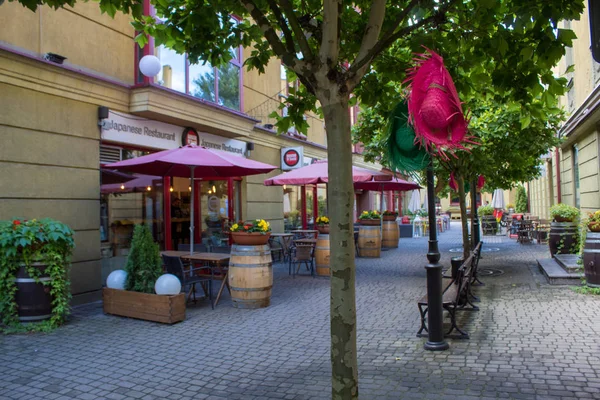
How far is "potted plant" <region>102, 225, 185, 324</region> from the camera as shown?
6418mm

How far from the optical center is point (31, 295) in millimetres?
6090

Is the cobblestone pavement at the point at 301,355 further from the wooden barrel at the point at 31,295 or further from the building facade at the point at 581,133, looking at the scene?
the building facade at the point at 581,133

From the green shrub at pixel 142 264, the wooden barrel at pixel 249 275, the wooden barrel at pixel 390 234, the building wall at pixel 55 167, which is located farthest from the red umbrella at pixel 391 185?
the green shrub at pixel 142 264

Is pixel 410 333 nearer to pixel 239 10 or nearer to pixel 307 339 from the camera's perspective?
pixel 307 339

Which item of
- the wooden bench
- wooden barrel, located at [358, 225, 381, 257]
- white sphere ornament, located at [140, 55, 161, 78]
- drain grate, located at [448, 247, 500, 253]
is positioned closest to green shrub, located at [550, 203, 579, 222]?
drain grate, located at [448, 247, 500, 253]

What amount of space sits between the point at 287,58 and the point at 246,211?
9.79 m

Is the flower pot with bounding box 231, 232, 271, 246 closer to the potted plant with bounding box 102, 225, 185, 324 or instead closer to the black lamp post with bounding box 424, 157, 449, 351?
the potted plant with bounding box 102, 225, 185, 324

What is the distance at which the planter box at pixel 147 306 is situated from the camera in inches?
251

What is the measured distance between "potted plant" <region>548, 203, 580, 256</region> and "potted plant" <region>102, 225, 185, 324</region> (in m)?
9.08

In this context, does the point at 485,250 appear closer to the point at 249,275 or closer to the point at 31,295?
the point at 249,275

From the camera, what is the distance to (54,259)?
6195mm

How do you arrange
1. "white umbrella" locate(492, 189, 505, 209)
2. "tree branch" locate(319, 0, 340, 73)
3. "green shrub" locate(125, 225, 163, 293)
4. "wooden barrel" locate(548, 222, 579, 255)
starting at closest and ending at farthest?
"tree branch" locate(319, 0, 340, 73)
"green shrub" locate(125, 225, 163, 293)
"wooden barrel" locate(548, 222, 579, 255)
"white umbrella" locate(492, 189, 505, 209)

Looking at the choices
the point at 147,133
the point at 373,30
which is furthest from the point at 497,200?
the point at 373,30

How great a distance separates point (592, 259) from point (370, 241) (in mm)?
6659
